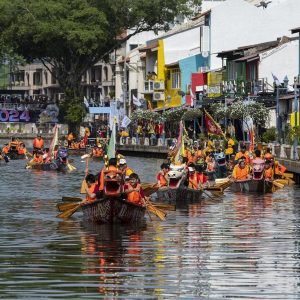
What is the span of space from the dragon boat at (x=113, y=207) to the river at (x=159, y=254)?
29 cm

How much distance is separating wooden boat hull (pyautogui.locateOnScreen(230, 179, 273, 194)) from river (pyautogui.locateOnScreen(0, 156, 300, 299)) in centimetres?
381

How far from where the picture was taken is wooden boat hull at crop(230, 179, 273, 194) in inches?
1945

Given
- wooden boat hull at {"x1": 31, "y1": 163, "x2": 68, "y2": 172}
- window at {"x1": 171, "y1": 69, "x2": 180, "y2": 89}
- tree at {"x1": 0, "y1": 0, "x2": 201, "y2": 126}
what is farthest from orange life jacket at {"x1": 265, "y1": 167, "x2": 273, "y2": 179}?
window at {"x1": 171, "y1": 69, "x2": 180, "y2": 89}

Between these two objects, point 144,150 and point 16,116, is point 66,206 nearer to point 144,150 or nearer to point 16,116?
point 144,150

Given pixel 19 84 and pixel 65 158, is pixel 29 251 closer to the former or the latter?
pixel 65 158

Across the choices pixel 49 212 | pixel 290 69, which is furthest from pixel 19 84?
pixel 49 212

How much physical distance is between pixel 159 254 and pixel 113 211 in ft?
18.6

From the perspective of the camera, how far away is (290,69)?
81812 mm

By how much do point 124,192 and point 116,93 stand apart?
105m

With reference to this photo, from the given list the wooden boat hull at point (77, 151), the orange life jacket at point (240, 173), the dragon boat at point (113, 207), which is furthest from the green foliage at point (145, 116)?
the dragon boat at point (113, 207)

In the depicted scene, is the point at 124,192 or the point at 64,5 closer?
the point at 124,192

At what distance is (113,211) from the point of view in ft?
112

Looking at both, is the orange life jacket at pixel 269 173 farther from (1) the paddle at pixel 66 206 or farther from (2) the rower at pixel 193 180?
(1) the paddle at pixel 66 206

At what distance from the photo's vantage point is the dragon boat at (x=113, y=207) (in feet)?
108
